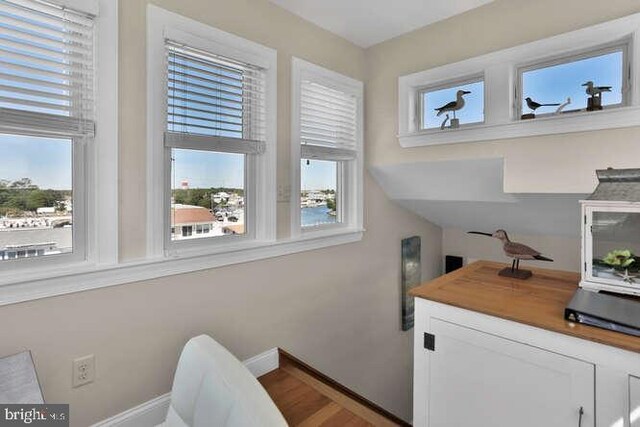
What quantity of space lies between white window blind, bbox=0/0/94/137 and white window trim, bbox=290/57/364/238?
3.61 feet

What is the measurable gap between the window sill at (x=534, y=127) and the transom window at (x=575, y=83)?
3.0 inches

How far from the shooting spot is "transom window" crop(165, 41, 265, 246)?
1.68 m

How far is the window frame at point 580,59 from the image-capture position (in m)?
1.74

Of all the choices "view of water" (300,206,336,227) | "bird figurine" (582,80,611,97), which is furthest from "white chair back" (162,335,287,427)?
"bird figurine" (582,80,611,97)

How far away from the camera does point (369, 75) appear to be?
267cm

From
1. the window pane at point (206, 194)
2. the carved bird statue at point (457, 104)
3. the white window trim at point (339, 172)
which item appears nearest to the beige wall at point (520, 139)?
the white window trim at point (339, 172)

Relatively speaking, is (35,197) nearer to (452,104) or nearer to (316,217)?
(316,217)

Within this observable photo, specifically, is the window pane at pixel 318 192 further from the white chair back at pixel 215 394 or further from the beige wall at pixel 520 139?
the white chair back at pixel 215 394

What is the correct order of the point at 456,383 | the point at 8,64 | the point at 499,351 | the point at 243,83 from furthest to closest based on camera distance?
the point at 243,83 < the point at 456,383 < the point at 499,351 < the point at 8,64

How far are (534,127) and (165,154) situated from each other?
203cm

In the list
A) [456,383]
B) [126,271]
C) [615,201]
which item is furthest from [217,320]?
[615,201]

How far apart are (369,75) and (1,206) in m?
2.39

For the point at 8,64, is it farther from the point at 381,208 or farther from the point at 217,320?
the point at 381,208

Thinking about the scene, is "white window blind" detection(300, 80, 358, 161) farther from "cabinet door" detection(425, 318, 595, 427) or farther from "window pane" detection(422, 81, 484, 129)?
"cabinet door" detection(425, 318, 595, 427)
